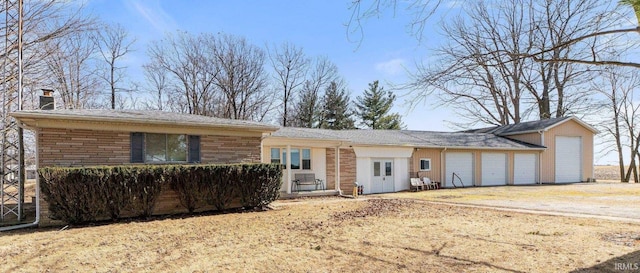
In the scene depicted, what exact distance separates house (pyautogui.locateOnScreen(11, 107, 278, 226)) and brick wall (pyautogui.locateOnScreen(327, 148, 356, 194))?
15.3 feet

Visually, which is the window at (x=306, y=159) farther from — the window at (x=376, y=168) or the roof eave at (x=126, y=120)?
the roof eave at (x=126, y=120)

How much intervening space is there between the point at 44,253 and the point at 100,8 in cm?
1370

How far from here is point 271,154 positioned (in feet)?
47.8

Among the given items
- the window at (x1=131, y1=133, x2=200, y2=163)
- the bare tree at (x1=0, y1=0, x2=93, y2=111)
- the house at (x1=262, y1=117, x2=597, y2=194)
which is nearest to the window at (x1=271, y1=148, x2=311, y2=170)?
the house at (x1=262, y1=117, x2=597, y2=194)

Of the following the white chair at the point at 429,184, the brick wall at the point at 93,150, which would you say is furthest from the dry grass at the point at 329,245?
the white chair at the point at 429,184

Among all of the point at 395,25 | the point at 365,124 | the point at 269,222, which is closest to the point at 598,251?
the point at 395,25

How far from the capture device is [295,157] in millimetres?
15047

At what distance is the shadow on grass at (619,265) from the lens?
15.0 feet

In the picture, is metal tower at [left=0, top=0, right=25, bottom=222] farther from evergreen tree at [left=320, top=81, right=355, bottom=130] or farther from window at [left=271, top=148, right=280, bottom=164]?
evergreen tree at [left=320, top=81, right=355, bottom=130]

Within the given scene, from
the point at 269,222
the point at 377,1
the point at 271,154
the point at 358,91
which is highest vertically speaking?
the point at 358,91

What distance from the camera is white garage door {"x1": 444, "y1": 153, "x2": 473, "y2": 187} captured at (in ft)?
64.9

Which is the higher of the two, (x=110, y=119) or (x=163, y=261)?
(x=110, y=119)

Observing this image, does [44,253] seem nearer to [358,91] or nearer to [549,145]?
[549,145]

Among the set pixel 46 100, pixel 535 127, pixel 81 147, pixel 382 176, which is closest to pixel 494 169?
pixel 535 127
